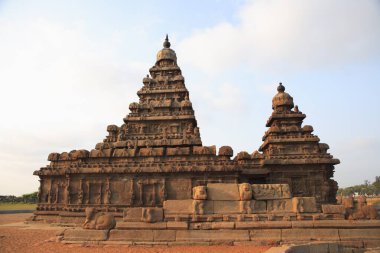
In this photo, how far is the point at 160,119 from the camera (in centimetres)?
3077

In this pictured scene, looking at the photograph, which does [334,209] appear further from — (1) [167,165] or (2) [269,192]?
(1) [167,165]

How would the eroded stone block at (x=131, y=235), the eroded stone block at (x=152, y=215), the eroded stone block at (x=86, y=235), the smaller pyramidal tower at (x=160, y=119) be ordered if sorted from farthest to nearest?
the smaller pyramidal tower at (x=160, y=119)
the eroded stone block at (x=152, y=215)
the eroded stone block at (x=86, y=235)
the eroded stone block at (x=131, y=235)

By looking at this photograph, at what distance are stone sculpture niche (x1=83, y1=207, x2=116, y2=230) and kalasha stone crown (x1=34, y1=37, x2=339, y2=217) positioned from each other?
941 centimetres

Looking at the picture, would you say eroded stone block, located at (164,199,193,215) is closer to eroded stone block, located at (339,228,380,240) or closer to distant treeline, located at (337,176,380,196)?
eroded stone block, located at (339,228,380,240)

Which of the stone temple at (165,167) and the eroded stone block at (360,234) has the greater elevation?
the stone temple at (165,167)

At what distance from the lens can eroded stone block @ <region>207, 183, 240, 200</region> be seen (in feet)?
46.3

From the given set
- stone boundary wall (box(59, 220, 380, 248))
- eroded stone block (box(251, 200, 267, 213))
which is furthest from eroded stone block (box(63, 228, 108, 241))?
eroded stone block (box(251, 200, 267, 213))

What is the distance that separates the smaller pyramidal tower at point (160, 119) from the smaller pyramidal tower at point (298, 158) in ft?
25.1

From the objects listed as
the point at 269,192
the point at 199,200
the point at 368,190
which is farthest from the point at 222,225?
the point at 368,190

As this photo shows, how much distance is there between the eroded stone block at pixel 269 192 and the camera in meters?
14.1

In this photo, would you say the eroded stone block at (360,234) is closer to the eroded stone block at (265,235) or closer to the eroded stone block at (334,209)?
the eroded stone block at (334,209)

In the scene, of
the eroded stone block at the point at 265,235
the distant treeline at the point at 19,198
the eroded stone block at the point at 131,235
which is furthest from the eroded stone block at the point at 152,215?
the distant treeline at the point at 19,198

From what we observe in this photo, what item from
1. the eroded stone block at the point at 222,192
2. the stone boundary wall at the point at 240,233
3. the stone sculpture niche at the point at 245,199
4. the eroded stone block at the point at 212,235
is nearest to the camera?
the stone boundary wall at the point at 240,233

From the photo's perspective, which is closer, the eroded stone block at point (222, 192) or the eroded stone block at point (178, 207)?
the eroded stone block at point (178, 207)
